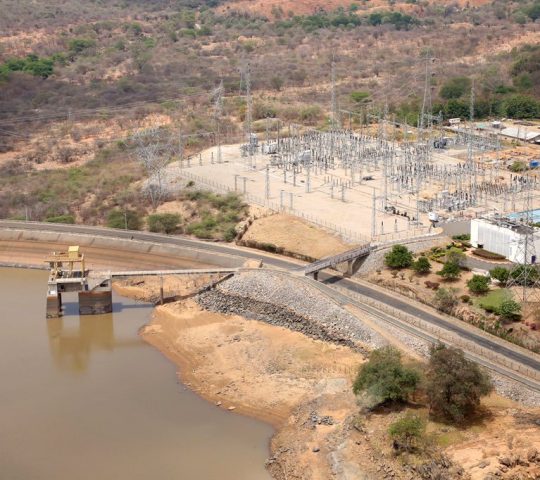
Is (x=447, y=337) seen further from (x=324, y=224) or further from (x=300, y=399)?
(x=324, y=224)

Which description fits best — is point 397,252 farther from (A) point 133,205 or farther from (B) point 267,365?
(A) point 133,205

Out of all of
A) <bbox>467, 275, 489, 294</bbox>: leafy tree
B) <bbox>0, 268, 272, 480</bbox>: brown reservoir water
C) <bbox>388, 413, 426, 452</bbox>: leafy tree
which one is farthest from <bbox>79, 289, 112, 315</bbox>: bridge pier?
<bbox>388, 413, 426, 452</bbox>: leafy tree

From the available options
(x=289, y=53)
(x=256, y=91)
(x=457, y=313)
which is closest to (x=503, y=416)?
(x=457, y=313)

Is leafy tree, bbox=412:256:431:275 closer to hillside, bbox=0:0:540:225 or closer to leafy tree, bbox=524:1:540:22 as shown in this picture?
hillside, bbox=0:0:540:225

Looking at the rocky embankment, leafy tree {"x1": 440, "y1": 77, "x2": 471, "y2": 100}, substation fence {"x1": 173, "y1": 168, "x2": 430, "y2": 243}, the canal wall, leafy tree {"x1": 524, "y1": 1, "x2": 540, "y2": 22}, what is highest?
leafy tree {"x1": 524, "y1": 1, "x2": 540, "y2": 22}

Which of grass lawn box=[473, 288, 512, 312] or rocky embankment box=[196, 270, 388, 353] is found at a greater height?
grass lawn box=[473, 288, 512, 312]

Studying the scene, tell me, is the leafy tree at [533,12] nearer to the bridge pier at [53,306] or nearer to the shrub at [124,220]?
the shrub at [124,220]

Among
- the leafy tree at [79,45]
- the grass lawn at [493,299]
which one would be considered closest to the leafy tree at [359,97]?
the leafy tree at [79,45]

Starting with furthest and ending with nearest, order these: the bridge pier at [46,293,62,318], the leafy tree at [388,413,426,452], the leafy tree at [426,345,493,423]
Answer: the bridge pier at [46,293,62,318]
the leafy tree at [426,345,493,423]
the leafy tree at [388,413,426,452]
